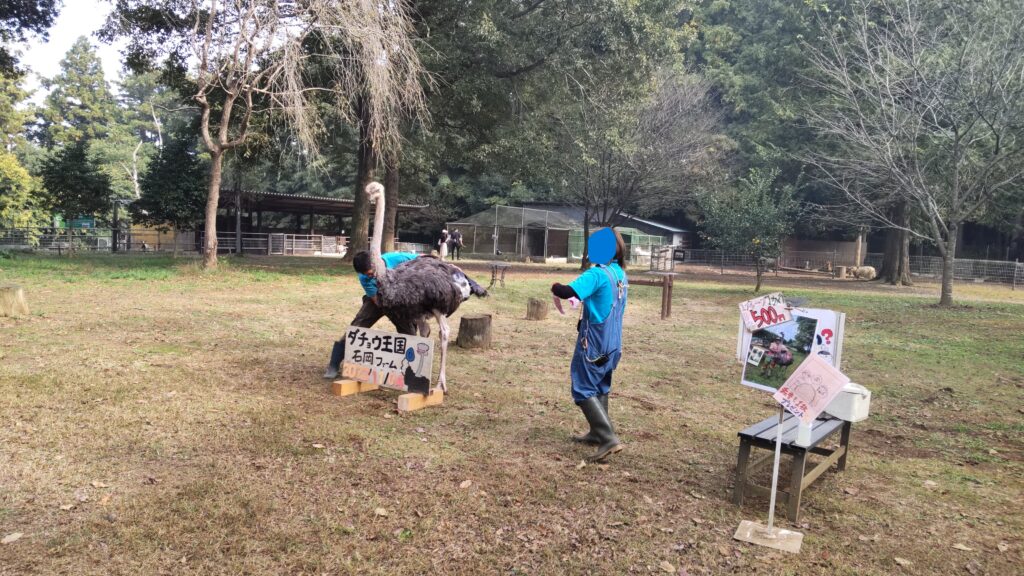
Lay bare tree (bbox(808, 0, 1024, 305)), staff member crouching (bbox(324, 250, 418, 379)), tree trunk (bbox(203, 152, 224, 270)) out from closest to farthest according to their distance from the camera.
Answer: staff member crouching (bbox(324, 250, 418, 379)), tree trunk (bbox(203, 152, 224, 270)), bare tree (bbox(808, 0, 1024, 305))

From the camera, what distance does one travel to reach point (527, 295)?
16719 mm

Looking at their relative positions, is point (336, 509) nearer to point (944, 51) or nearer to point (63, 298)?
point (63, 298)

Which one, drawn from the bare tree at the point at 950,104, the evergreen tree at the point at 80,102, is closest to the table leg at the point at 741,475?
the bare tree at the point at 950,104

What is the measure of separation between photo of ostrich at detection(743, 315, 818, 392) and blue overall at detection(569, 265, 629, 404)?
0.96m

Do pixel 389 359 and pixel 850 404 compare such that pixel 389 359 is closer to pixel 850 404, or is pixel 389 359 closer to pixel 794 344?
pixel 794 344

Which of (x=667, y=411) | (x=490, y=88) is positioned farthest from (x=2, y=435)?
(x=490, y=88)

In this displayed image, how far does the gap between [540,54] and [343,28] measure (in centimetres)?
762

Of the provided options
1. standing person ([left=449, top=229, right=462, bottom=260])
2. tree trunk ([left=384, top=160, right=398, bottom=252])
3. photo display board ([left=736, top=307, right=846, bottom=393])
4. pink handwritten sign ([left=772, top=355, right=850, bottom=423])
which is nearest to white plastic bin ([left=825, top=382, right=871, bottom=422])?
photo display board ([left=736, top=307, right=846, bottom=393])

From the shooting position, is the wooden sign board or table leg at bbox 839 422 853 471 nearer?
table leg at bbox 839 422 853 471

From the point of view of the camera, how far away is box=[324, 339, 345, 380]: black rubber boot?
6.68 metres

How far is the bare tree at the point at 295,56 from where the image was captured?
47.1 feet

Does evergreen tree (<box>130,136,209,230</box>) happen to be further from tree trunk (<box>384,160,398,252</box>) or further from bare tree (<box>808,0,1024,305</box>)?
bare tree (<box>808,0,1024,305</box>)

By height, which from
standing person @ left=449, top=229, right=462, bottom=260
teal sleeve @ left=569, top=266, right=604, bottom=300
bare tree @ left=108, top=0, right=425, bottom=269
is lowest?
teal sleeve @ left=569, top=266, right=604, bottom=300

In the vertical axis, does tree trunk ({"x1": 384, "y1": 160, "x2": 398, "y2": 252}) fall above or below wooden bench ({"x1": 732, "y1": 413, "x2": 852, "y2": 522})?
above
